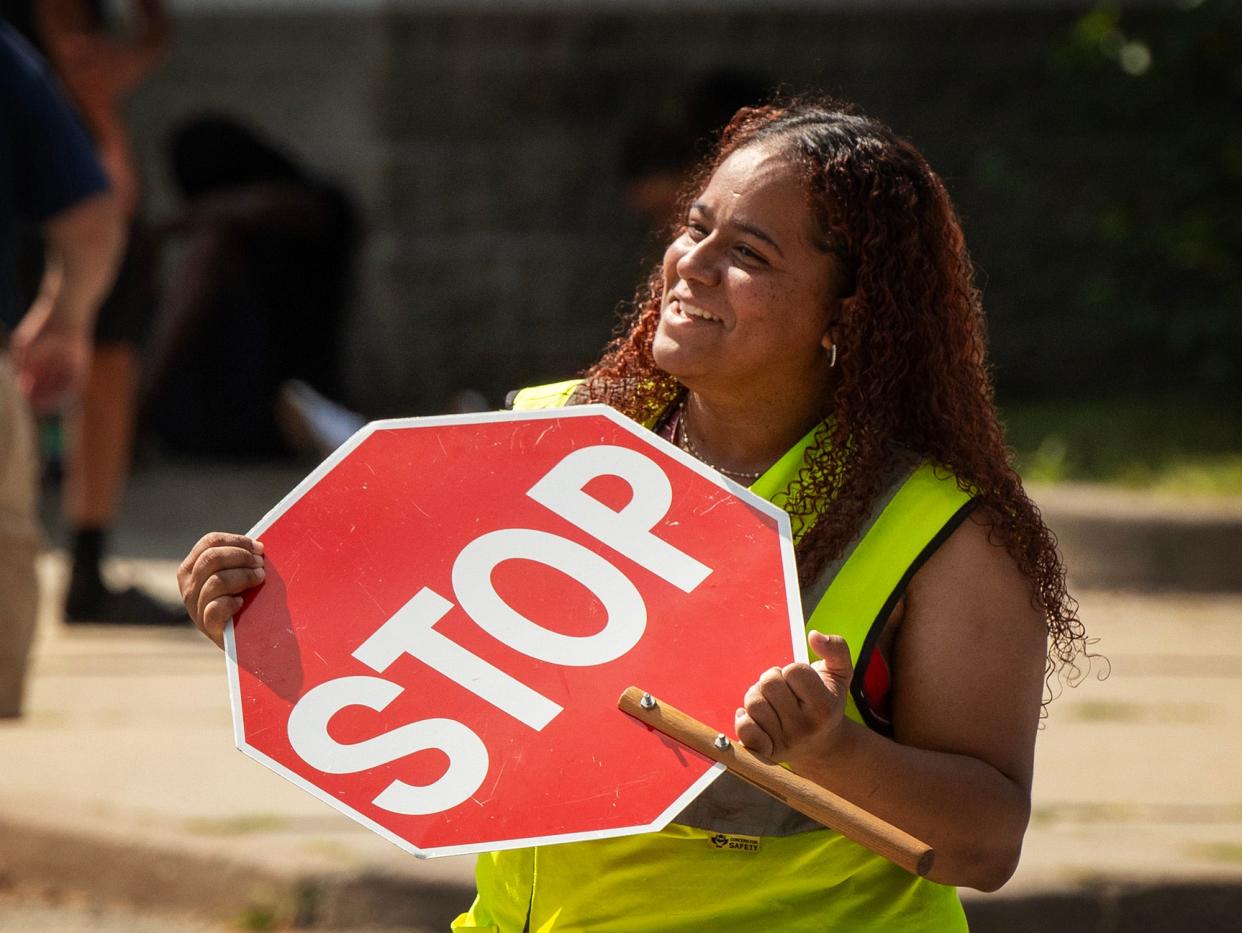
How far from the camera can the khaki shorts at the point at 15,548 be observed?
3953 mm

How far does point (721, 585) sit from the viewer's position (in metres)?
2.12

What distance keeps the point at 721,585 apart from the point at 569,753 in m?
0.24

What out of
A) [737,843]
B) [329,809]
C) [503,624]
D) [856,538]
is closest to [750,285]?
[856,538]

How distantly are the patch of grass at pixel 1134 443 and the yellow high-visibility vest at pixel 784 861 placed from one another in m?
4.56

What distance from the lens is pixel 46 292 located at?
4629 mm

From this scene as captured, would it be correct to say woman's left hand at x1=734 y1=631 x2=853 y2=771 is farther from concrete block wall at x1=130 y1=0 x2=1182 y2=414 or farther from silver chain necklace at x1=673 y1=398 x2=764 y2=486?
concrete block wall at x1=130 y1=0 x2=1182 y2=414

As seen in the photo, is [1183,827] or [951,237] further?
[1183,827]

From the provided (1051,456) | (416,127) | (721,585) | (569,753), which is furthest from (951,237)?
(416,127)

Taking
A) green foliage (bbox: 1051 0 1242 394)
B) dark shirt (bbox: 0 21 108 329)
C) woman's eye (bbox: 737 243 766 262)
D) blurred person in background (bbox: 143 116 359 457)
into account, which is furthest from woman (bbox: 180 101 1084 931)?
blurred person in background (bbox: 143 116 359 457)

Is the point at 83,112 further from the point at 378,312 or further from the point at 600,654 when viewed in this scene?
the point at 600,654

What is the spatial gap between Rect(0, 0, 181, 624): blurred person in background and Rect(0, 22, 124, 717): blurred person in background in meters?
1.24

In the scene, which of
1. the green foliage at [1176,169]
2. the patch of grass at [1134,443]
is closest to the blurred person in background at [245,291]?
the patch of grass at [1134,443]

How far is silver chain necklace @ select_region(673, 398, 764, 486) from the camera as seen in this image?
2457mm

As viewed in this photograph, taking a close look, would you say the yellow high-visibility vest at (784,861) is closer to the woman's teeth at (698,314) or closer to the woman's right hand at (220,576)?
the woman's teeth at (698,314)
